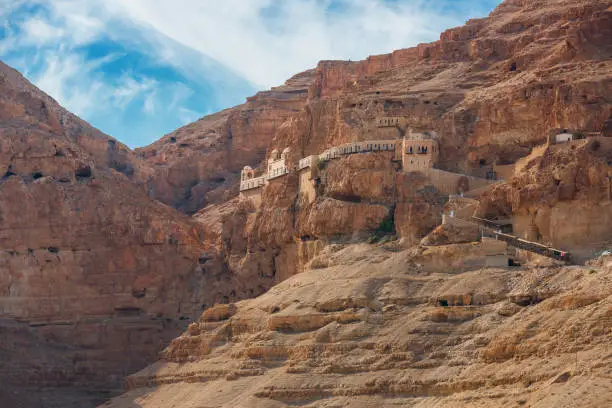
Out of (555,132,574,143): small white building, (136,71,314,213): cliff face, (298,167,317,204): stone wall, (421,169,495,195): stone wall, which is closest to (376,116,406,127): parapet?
(298,167,317,204): stone wall

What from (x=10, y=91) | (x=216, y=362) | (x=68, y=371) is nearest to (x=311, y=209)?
(x=216, y=362)

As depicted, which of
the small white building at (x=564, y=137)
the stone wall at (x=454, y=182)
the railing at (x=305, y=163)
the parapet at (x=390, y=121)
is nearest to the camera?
the small white building at (x=564, y=137)

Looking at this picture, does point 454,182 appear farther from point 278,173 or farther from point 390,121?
point 278,173

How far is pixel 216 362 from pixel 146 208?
2587cm

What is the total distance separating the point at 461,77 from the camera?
91312mm

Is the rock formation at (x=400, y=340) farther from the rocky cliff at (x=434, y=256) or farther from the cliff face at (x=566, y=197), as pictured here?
the cliff face at (x=566, y=197)

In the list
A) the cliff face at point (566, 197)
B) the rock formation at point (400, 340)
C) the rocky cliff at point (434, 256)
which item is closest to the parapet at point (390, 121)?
the rocky cliff at point (434, 256)

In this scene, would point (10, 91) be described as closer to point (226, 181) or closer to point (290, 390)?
point (226, 181)

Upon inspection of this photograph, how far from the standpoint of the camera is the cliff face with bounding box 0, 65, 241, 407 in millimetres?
95250

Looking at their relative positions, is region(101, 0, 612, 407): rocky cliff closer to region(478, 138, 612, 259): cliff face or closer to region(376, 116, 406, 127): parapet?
region(478, 138, 612, 259): cliff face

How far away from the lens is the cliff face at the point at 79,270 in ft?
313

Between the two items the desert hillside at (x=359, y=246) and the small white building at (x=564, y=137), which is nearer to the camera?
the desert hillside at (x=359, y=246)

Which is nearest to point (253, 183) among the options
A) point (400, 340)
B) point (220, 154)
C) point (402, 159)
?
point (402, 159)

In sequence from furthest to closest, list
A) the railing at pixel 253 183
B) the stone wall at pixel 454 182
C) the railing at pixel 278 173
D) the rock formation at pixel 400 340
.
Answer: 1. the railing at pixel 253 183
2. the railing at pixel 278 173
3. the stone wall at pixel 454 182
4. the rock formation at pixel 400 340
